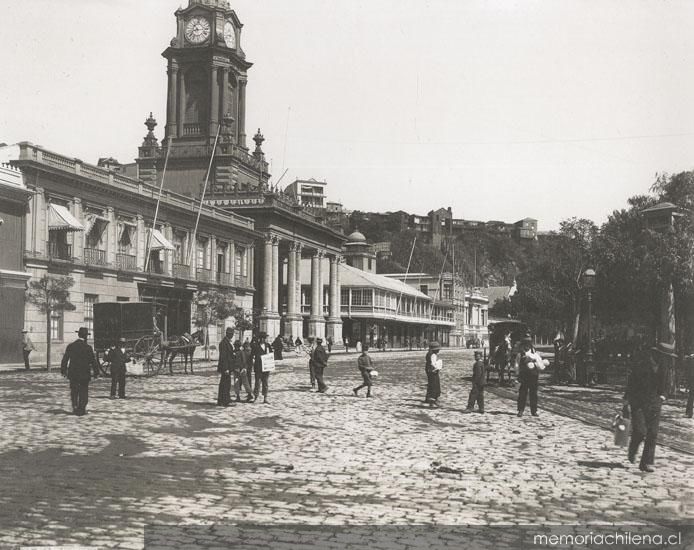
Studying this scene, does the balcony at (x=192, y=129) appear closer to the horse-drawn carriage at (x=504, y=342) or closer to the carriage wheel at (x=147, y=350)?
the horse-drawn carriage at (x=504, y=342)

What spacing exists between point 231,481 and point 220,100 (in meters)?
56.3

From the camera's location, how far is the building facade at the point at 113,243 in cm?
3078

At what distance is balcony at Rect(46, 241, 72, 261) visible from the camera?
1233 inches

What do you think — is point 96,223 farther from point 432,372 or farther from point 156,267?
point 432,372

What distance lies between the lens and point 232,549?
5.57m

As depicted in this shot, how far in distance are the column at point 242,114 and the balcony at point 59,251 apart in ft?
109

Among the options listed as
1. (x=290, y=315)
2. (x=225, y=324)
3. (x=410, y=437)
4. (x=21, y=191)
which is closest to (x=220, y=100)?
(x=290, y=315)

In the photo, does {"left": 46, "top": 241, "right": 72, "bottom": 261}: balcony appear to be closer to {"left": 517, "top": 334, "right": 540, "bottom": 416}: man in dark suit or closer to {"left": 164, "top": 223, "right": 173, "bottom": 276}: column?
{"left": 164, "top": 223, "right": 173, "bottom": 276}: column

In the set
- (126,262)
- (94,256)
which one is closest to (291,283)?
(126,262)

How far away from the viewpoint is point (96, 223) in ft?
115

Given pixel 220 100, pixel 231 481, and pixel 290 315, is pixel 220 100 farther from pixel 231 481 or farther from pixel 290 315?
pixel 231 481

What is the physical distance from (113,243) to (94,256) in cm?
182

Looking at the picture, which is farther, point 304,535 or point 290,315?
point 290,315

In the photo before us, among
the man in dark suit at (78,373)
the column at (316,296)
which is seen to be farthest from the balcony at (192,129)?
the man in dark suit at (78,373)
